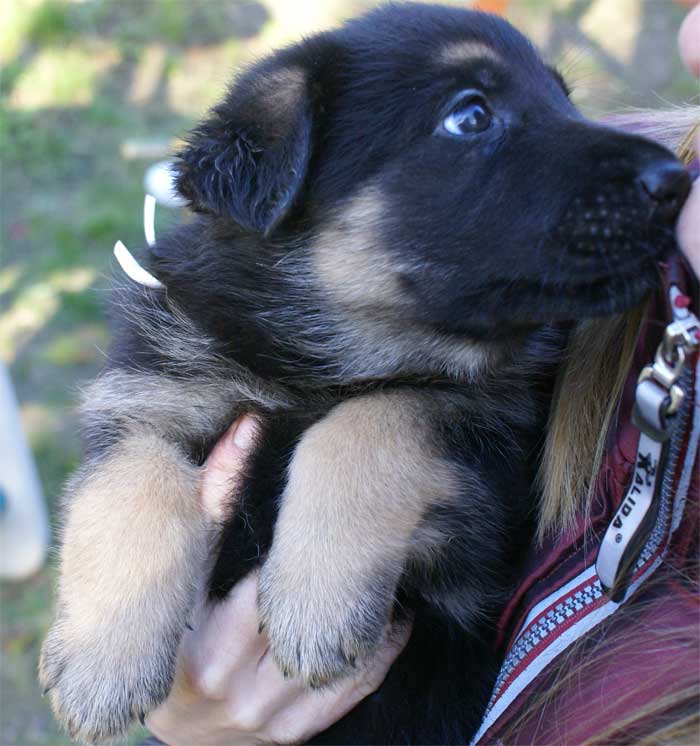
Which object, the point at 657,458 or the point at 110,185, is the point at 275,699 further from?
the point at 110,185

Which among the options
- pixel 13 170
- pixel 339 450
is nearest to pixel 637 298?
pixel 339 450

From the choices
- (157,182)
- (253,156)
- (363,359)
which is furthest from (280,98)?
(157,182)

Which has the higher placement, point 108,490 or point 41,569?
point 108,490

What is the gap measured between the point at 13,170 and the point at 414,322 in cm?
469

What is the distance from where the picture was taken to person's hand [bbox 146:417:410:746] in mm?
1953

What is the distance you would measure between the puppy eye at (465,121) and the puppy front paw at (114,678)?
4.00 feet

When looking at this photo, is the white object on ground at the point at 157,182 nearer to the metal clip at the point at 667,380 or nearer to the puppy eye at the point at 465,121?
the puppy eye at the point at 465,121

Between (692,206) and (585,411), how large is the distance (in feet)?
1.61

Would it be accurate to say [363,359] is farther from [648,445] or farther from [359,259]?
[648,445]

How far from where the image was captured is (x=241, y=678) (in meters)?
1.98

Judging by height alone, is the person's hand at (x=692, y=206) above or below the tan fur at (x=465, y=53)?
below

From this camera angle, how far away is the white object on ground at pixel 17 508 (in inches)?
157

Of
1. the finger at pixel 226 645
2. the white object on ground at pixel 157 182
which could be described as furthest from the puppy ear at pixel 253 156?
the white object on ground at pixel 157 182

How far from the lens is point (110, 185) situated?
229 inches
